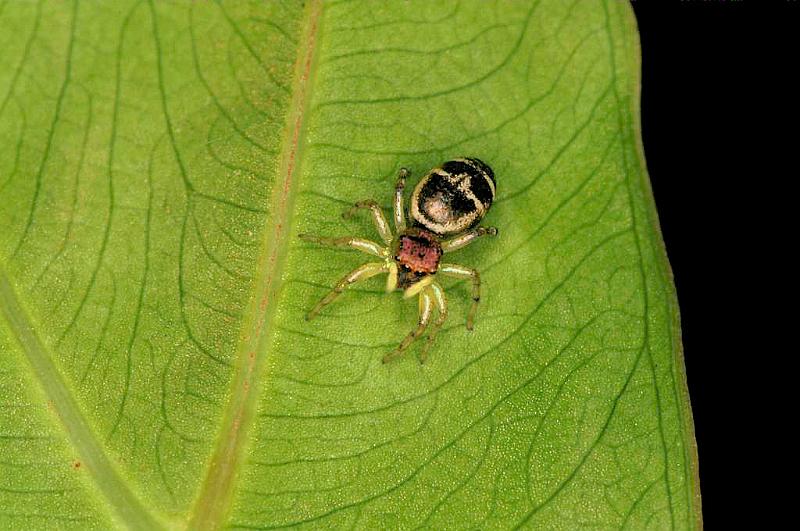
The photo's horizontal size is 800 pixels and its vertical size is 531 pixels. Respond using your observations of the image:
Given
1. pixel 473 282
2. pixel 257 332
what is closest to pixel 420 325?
pixel 473 282

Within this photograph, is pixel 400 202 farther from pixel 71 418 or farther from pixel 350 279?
pixel 71 418

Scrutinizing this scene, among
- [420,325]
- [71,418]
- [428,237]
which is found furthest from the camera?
[428,237]

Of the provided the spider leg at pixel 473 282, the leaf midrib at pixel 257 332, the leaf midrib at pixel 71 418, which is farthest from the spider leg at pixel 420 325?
the leaf midrib at pixel 71 418

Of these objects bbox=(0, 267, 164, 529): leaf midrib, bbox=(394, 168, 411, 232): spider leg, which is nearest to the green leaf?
bbox=(0, 267, 164, 529): leaf midrib

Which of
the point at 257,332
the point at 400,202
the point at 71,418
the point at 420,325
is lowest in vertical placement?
the point at 71,418

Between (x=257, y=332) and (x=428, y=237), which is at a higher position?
(x=428, y=237)

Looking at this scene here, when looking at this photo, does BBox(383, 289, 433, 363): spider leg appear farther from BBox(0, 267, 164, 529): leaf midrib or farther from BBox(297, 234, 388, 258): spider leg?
BBox(0, 267, 164, 529): leaf midrib

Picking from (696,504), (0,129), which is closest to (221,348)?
(0,129)
